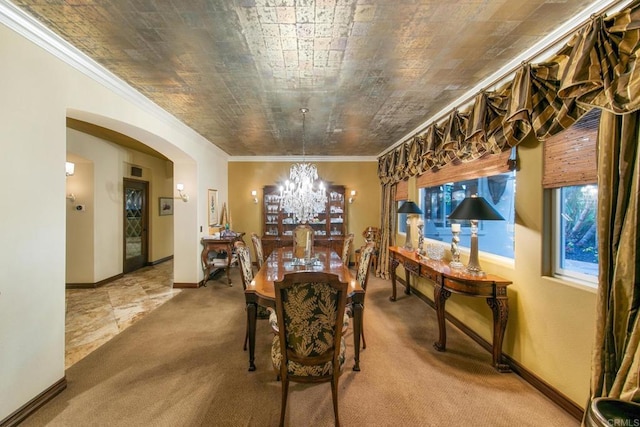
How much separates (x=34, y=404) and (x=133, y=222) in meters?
4.68

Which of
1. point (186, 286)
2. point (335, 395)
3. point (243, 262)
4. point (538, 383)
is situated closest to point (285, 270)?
point (243, 262)

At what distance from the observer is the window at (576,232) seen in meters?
1.82

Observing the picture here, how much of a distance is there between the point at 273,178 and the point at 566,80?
18.2 feet

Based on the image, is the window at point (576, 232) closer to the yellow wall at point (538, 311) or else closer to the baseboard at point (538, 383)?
the yellow wall at point (538, 311)

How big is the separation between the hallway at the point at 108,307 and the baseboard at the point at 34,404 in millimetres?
407

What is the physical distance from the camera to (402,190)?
197 inches

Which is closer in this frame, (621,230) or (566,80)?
Answer: (621,230)

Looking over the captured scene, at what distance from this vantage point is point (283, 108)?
10.6 feet

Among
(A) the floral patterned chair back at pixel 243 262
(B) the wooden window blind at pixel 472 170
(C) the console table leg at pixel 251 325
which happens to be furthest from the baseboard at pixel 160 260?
(B) the wooden window blind at pixel 472 170

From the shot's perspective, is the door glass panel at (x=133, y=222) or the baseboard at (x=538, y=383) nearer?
the baseboard at (x=538, y=383)

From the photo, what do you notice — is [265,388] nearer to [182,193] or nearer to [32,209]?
[32,209]

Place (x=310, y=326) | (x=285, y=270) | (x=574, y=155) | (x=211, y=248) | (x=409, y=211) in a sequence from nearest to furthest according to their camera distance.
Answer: (x=310, y=326), (x=574, y=155), (x=285, y=270), (x=409, y=211), (x=211, y=248)

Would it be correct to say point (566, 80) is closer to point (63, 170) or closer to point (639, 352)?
point (639, 352)

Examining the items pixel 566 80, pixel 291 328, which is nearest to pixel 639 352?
pixel 566 80
